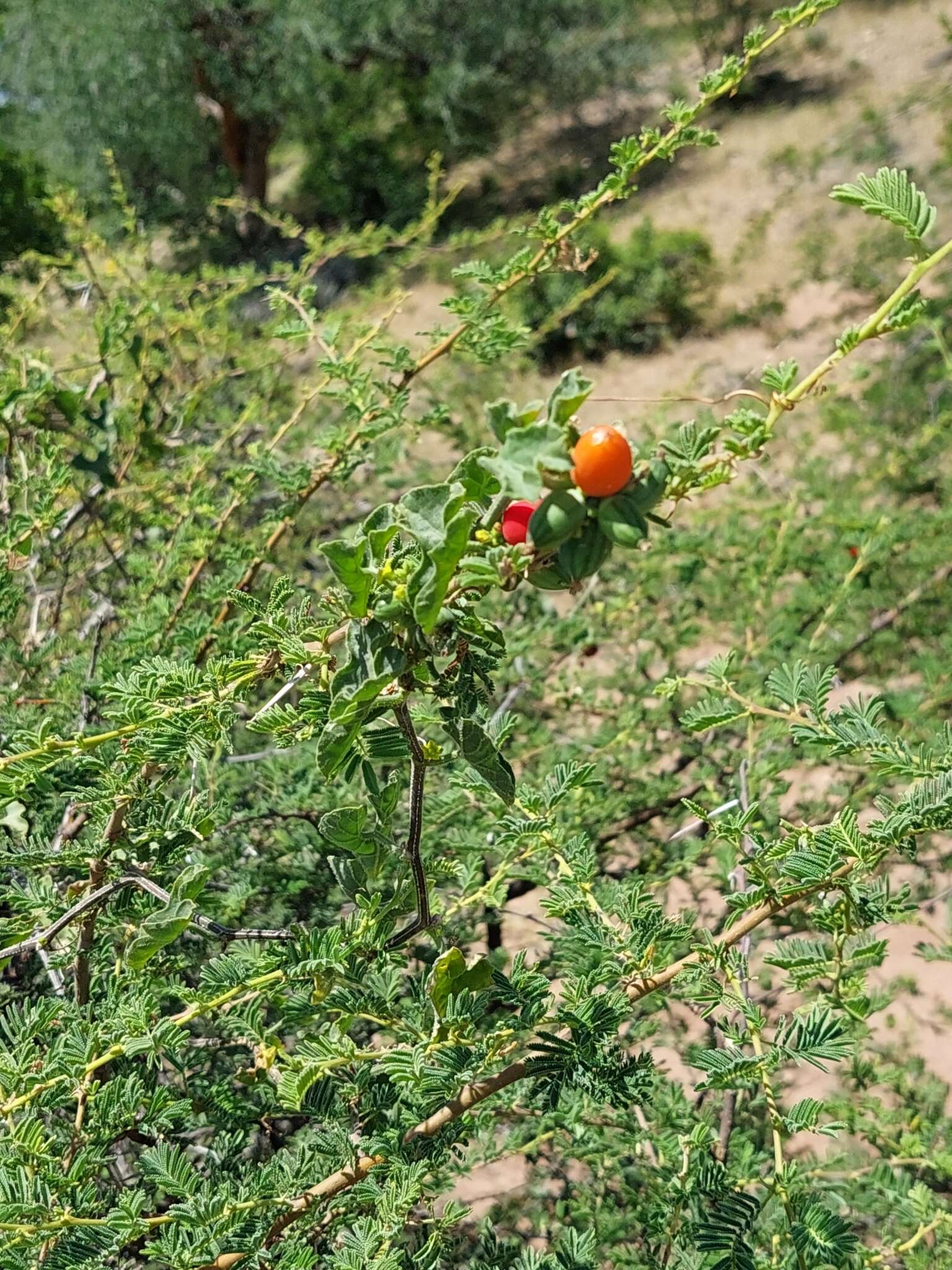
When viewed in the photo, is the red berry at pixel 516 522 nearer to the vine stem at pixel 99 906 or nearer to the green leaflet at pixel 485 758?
the green leaflet at pixel 485 758

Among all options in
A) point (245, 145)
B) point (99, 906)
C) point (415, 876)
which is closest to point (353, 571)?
point (415, 876)

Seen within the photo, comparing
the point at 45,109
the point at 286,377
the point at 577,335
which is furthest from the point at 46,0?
the point at 286,377

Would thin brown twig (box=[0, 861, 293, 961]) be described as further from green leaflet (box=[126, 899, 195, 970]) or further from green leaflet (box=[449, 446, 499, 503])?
green leaflet (box=[449, 446, 499, 503])

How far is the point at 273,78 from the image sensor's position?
7559mm

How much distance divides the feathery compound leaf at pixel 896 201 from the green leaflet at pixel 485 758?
0.41 metres

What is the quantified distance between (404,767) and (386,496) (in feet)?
5.10

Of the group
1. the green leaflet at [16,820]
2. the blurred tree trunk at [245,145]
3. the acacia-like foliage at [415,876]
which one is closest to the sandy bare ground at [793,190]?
the blurred tree trunk at [245,145]

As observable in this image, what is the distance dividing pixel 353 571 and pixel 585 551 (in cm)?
14

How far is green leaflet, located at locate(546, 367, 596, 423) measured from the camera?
49cm

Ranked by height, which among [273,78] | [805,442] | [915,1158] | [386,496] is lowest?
[915,1158]

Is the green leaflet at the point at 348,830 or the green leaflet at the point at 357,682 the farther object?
the green leaflet at the point at 348,830

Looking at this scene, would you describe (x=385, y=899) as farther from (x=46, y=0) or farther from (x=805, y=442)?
(x=46, y=0)

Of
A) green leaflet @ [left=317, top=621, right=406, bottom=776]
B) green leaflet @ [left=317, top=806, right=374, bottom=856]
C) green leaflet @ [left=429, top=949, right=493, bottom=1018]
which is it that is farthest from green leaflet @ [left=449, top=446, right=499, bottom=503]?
green leaflet @ [left=429, top=949, right=493, bottom=1018]

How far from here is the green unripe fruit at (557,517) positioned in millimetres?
495
